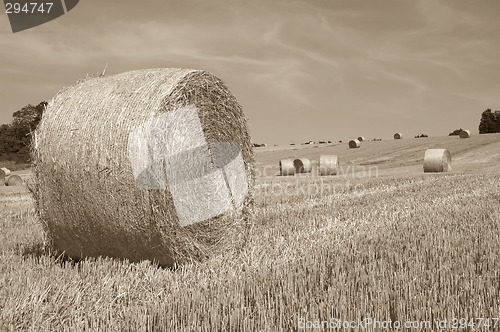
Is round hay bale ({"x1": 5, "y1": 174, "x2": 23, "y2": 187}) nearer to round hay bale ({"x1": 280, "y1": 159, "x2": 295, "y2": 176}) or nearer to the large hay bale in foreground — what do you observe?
round hay bale ({"x1": 280, "y1": 159, "x2": 295, "y2": 176})

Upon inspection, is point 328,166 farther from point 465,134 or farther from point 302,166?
point 465,134

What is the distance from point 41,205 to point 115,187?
1.30m

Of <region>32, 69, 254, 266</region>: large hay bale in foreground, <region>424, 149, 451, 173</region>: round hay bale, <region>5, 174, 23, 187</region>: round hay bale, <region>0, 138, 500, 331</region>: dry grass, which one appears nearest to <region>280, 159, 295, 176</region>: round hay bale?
<region>424, 149, 451, 173</region>: round hay bale

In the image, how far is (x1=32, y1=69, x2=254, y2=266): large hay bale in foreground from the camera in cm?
552

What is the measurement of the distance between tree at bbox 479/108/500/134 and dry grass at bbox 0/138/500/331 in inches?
2897

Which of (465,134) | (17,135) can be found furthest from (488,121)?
(17,135)

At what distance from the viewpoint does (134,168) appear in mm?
5410

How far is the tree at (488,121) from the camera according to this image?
73812 millimetres

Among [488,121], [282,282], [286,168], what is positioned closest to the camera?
[282,282]

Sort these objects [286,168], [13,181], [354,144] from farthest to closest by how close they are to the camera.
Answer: [354,144] → [286,168] → [13,181]

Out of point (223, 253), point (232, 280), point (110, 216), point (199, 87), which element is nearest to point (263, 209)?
point (223, 253)

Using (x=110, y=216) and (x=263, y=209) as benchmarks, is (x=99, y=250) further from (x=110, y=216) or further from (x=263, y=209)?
(x=263, y=209)

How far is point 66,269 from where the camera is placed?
515 centimetres

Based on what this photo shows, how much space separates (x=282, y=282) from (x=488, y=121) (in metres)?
79.1
